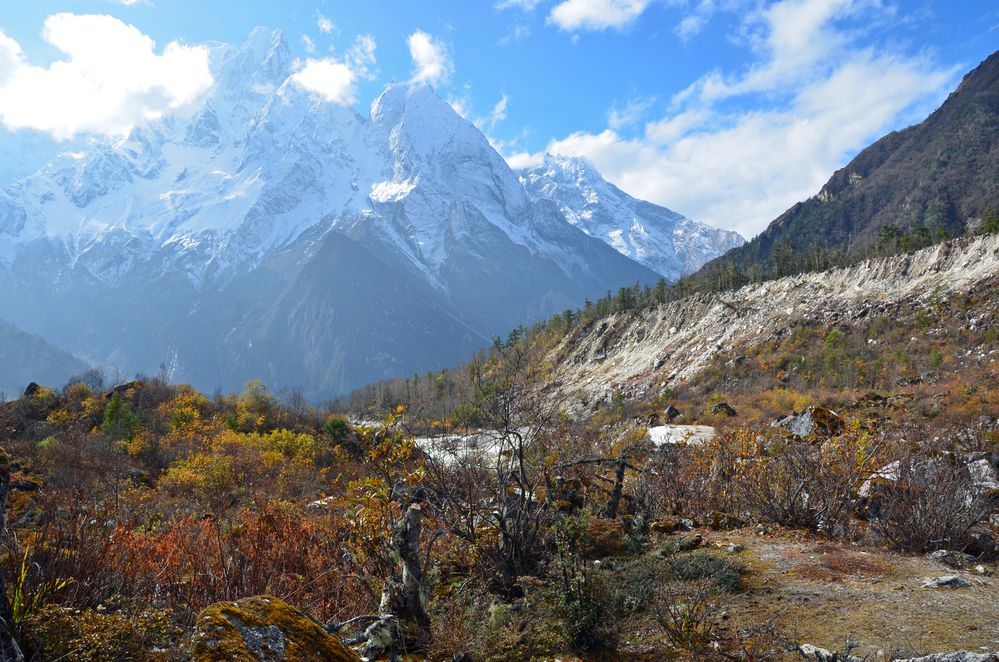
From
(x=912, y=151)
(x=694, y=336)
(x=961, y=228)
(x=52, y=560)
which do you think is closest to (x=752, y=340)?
(x=694, y=336)

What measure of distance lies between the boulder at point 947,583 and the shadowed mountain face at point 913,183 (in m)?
138

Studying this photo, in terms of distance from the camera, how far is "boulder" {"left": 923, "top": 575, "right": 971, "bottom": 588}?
4.64m

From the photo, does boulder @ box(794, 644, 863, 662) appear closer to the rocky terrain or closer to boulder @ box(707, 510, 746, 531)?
boulder @ box(707, 510, 746, 531)

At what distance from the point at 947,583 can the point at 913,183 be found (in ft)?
638

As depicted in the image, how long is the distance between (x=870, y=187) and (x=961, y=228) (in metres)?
56.9

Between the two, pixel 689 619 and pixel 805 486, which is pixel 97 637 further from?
pixel 805 486

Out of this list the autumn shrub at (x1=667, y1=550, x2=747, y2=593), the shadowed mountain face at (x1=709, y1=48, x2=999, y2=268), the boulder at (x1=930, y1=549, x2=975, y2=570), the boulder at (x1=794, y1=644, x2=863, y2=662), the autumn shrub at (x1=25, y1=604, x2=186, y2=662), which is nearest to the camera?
the autumn shrub at (x1=25, y1=604, x2=186, y2=662)

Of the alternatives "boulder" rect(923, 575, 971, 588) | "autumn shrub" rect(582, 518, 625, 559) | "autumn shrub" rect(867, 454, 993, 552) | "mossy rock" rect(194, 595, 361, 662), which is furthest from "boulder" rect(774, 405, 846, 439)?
"mossy rock" rect(194, 595, 361, 662)

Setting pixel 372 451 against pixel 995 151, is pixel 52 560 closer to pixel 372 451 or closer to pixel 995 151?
pixel 372 451

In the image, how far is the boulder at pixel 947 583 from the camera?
4.64 m

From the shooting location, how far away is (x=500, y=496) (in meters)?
5.95

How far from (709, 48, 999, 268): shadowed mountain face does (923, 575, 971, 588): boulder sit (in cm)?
13756

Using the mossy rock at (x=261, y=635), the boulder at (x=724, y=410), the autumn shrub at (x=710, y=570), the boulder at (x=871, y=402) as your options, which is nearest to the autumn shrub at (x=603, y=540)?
the autumn shrub at (x=710, y=570)

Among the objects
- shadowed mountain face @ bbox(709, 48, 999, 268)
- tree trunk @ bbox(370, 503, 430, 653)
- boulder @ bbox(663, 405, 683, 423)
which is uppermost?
shadowed mountain face @ bbox(709, 48, 999, 268)
